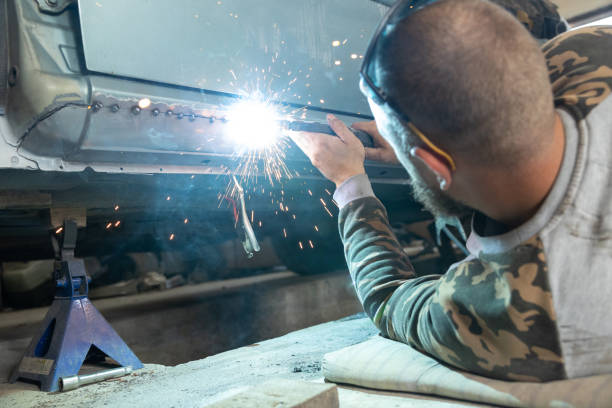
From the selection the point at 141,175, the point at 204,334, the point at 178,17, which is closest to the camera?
the point at 178,17

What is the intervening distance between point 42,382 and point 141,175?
0.78 meters

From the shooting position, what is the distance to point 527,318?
2.61 ft

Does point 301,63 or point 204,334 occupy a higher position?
point 301,63

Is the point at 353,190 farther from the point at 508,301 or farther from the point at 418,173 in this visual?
the point at 508,301

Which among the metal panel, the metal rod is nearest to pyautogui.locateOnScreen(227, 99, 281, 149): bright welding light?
the metal panel

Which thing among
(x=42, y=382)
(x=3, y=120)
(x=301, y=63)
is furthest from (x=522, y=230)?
(x=42, y=382)

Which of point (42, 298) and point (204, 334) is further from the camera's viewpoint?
point (42, 298)

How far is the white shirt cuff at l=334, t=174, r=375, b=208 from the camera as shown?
1376mm

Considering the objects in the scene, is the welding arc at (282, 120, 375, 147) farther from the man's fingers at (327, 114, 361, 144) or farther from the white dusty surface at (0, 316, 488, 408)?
the white dusty surface at (0, 316, 488, 408)

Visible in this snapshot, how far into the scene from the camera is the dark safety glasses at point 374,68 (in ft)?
2.65

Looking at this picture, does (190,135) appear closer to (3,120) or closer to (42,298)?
(3,120)

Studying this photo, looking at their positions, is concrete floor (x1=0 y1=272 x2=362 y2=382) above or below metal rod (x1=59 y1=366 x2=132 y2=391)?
above

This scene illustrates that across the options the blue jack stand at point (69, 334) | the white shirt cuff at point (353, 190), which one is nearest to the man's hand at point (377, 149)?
the white shirt cuff at point (353, 190)

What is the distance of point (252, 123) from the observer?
162 cm
